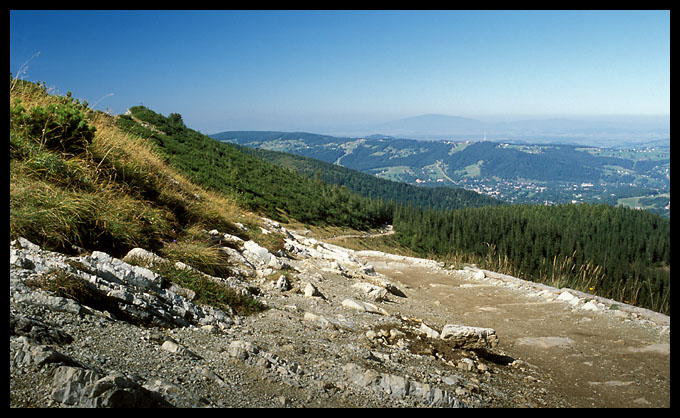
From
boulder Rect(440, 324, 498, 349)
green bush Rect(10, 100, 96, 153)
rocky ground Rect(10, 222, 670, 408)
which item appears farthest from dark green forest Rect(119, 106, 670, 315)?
Result: green bush Rect(10, 100, 96, 153)

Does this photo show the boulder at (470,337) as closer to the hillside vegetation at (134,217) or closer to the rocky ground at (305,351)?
the rocky ground at (305,351)

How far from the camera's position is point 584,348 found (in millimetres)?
3033

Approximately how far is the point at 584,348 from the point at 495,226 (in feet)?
121

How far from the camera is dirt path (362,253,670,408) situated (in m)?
2.34

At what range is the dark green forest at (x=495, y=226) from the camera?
3.45 meters

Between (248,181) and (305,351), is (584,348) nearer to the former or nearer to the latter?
(305,351)

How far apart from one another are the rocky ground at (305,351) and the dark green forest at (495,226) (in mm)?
323

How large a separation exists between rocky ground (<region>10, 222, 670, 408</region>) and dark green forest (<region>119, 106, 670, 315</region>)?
0.32 metres

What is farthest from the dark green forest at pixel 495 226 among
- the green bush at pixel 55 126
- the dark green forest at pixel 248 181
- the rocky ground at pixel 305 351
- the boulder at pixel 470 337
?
the green bush at pixel 55 126
